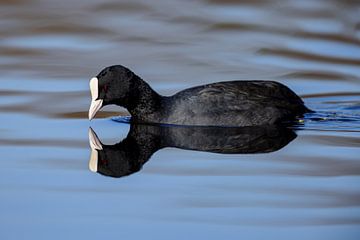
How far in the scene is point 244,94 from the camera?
30.8 feet

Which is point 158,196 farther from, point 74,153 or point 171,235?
point 74,153

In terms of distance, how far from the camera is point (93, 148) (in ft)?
27.3

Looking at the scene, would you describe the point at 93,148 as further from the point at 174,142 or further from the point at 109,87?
the point at 109,87

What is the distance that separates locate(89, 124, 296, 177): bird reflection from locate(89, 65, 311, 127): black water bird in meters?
0.10

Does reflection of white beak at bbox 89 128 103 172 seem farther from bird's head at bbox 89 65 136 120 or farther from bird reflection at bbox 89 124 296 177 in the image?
bird's head at bbox 89 65 136 120

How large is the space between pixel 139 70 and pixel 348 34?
9.75 ft

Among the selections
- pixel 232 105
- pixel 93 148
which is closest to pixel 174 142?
pixel 93 148

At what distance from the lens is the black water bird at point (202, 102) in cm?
923

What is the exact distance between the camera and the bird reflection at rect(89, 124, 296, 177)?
311 inches

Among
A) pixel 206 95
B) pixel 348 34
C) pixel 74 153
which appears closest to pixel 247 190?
pixel 74 153

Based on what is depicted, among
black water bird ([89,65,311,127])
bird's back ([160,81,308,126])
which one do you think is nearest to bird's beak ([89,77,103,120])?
black water bird ([89,65,311,127])

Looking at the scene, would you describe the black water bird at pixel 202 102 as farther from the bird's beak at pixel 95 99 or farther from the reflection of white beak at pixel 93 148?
the reflection of white beak at pixel 93 148

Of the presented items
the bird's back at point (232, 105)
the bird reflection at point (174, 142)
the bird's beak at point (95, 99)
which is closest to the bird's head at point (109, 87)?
the bird's beak at point (95, 99)

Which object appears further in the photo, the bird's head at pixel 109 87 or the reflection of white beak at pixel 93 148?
Result: the bird's head at pixel 109 87
